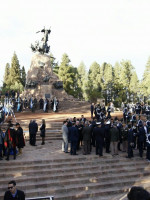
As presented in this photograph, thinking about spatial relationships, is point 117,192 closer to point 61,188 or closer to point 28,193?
point 61,188

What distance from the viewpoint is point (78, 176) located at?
8922 millimetres

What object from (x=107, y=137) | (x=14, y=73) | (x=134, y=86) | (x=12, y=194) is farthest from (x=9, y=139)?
(x=14, y=73)

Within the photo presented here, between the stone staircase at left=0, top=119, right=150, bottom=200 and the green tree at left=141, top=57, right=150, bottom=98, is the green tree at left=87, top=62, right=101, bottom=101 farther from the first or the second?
the stone staircase at left=0, top=119, right=150, bottom=200

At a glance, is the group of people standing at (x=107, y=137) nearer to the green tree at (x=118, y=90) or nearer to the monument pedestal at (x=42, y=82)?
the monument pedestal at (x=42, y=82)

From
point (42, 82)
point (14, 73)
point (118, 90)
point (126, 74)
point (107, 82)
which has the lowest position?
point (42, 82)

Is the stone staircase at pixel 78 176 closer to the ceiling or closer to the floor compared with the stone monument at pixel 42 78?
closer to the floor

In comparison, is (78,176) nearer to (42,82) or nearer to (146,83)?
(42,82)

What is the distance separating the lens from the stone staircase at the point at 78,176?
7.83 meters

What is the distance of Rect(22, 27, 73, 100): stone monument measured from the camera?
3112 cm

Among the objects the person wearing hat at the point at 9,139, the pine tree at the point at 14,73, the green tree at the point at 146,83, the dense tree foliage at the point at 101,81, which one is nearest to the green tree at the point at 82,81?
the dense tree foliage at the point at 101,81

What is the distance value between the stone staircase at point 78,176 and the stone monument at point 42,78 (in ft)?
71.5

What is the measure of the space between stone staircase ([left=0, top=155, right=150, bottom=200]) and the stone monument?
2178 centimetres

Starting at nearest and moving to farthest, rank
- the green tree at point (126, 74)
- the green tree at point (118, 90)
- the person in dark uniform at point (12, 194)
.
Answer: the person in dark uniform at point (12, 194), the green tree at point (126, 74), the green tree at point (118, 90)

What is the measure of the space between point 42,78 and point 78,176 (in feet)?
83.2
